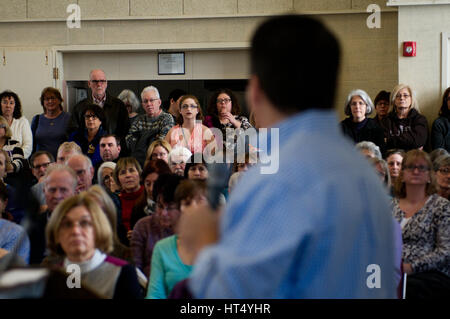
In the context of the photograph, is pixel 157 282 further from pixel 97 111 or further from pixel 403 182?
pixel 97 111

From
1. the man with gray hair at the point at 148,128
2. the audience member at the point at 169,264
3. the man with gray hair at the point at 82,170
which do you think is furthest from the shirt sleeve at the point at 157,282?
the man with gray hair at the point at 148,128

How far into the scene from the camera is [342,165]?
100cm

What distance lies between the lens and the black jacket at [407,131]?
5449mm

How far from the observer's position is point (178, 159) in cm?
452

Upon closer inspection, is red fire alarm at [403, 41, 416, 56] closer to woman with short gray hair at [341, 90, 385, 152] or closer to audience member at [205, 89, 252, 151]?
woman with short gray hair at [341, 90, 385, 152]

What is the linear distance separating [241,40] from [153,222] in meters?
4.26

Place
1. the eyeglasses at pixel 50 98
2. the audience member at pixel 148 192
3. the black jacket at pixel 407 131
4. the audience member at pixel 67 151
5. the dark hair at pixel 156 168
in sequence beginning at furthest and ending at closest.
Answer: the eyeglasses at pixel 50 98 < the black jacket at pixel 407 131 < the audience member at pixel 67 151 < the dark hair at pixel 156 168 < the audience member at pixel 148 192

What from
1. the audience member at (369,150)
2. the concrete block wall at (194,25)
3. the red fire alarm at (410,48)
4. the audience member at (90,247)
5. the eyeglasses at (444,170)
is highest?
the concrete block wall at (194,25)

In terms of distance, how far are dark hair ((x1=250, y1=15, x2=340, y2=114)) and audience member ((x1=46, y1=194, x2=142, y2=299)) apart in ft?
4.83

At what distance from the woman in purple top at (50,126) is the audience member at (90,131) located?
40 cm

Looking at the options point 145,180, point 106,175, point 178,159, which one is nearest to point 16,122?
point 106,175

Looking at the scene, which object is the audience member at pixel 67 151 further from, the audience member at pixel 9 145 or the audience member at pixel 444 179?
the audience member at pixel 444 179

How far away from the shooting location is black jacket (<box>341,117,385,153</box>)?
511cm
